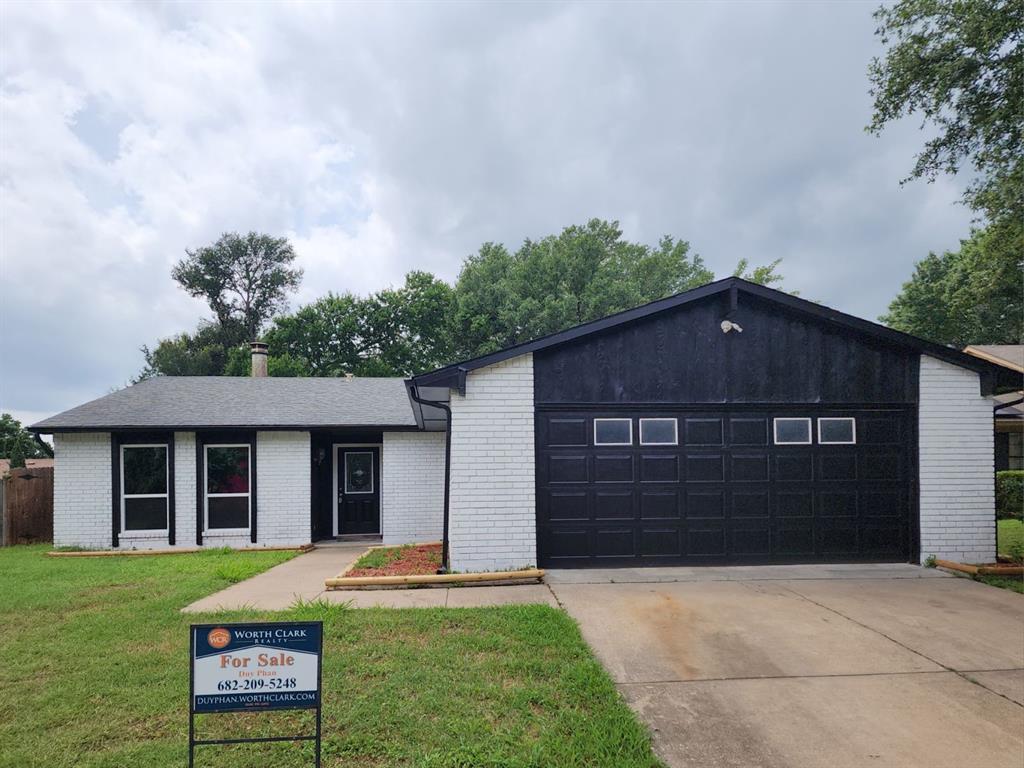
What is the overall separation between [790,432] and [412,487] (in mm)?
7432

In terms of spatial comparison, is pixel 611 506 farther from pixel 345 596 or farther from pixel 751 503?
pixel 345 596

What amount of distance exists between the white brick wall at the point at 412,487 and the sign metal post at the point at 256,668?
8.83m

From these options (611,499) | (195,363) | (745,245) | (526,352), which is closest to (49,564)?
(526,352)

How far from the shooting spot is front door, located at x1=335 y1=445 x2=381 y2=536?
1295 centimetres

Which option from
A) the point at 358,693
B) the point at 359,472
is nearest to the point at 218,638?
the point at 358,693

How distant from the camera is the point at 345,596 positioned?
22.6ft

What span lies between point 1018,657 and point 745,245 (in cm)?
3027

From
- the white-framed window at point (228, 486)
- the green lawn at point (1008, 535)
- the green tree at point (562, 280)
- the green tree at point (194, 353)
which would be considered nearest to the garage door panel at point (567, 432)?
the green lawn at point (1008, 535)

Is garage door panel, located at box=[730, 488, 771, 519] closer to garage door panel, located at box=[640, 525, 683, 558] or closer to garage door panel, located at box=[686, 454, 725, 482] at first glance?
garage door panel, located at box=[686, 454, 725, 482]

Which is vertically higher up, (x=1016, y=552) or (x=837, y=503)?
(x=837, y=503)

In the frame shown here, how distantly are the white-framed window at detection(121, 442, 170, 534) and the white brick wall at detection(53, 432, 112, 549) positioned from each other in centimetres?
29

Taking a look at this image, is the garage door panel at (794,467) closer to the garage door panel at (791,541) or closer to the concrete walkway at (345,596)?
the garage door panel at (791,541)

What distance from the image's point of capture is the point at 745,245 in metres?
31.7

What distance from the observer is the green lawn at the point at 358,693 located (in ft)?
10.8
